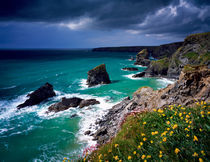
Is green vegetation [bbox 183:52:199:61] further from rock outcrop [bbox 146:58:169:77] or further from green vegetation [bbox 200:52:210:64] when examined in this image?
rock outcrop [bbox 146:58:169:77]

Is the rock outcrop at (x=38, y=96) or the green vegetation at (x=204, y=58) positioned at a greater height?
the green vegetation at (x=204, y=58)

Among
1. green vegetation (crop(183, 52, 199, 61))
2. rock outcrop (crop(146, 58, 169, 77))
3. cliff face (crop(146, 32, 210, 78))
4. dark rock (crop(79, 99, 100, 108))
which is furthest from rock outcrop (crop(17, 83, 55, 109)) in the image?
green vegetation (crop(183, 52, 199, 61))

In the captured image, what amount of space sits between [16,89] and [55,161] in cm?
4040

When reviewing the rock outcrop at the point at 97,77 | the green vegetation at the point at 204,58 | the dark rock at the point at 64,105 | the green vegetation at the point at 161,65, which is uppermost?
the green vegetation at the point at 204,58

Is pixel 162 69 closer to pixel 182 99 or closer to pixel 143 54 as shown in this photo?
pixel 182 99

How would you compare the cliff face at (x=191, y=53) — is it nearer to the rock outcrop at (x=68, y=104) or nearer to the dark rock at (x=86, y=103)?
the dark rock at (x=86, y=103)

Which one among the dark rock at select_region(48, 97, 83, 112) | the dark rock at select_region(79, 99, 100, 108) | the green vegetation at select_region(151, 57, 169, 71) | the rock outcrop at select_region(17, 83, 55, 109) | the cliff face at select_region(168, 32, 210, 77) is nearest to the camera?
the dark rock at select_region(48, 97, 83, 112)

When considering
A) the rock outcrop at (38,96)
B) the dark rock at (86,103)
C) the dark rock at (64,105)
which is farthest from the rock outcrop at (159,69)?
the rock outcrop at (38,96)

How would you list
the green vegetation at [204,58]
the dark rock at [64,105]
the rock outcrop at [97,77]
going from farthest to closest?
1. the rock outcrop at [97,77]
2. the green vegetation at [204,58]
3. the dark rock at [64,105]

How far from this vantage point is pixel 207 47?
160ft

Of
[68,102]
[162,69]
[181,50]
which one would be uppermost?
[181,50]

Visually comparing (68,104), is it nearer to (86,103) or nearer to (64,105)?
(64,105)

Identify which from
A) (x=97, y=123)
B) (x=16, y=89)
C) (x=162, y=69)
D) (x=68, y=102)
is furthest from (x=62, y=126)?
(x=162, y=69)

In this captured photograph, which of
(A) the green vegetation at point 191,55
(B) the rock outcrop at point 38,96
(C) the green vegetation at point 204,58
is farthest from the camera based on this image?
(A) the green vegetation at point 191,55
